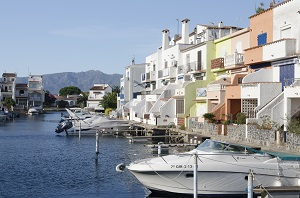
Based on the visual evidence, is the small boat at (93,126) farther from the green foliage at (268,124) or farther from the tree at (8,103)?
the tree at (8,103)

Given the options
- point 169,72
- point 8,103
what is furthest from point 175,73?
point 8,103

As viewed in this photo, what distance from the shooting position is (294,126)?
2975 cm

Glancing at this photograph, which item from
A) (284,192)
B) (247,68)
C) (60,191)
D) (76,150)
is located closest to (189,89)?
(247,68)

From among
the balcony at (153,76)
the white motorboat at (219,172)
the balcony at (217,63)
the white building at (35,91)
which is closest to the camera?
the white motorboat at (219,172)

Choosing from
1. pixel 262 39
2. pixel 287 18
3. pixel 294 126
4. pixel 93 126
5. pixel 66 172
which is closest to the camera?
pixel 66 172

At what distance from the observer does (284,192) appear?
749 inches

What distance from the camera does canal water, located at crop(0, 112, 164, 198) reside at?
2345 centimetres

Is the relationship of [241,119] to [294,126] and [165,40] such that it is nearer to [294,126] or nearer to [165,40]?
[294,126]

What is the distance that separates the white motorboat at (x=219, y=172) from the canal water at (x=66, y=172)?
2099 mm

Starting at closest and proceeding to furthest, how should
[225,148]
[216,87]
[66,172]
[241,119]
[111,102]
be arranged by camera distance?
[225,148]
[66,172]
[241,119]
[216,87]
[111,102]

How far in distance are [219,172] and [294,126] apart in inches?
432

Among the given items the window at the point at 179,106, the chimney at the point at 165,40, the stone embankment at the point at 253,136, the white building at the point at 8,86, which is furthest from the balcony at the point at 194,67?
the white building at the point at 8,86

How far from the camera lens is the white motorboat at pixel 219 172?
20453 millimetres

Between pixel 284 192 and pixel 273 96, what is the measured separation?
58.6 ft
